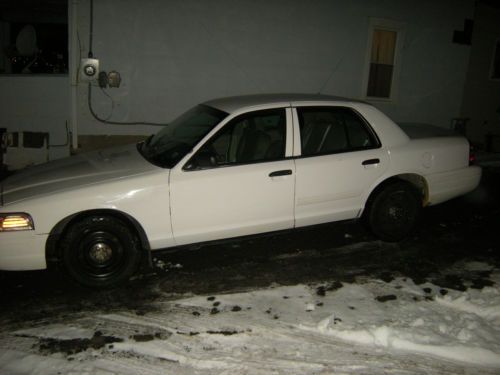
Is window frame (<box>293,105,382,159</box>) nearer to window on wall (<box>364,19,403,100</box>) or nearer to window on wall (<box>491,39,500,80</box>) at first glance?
window on wall (<box>364,19,403,100</box>)

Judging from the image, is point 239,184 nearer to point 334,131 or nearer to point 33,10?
point 334,131

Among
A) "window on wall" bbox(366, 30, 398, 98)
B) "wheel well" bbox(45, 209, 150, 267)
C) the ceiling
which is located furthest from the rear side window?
the ceiling

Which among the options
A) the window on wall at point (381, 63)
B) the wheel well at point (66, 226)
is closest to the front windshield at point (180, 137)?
the wheel well at point (66, 226)

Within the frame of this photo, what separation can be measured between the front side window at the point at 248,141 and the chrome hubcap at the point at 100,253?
1047 mm

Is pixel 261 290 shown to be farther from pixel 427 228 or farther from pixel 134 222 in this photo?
pixel 427 228

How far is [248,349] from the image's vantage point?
2977mm

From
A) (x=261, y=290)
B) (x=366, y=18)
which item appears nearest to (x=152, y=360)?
(x=261, y=290)

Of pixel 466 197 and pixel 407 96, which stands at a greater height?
pixel 407 96

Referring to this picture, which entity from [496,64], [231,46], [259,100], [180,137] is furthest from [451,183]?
[496,64]

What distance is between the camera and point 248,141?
13.9 ft

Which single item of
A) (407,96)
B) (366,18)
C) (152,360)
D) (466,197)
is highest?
(366,18)

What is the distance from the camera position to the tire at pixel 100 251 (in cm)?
362

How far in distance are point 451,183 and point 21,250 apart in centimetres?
437

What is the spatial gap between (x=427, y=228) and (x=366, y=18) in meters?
5.06
